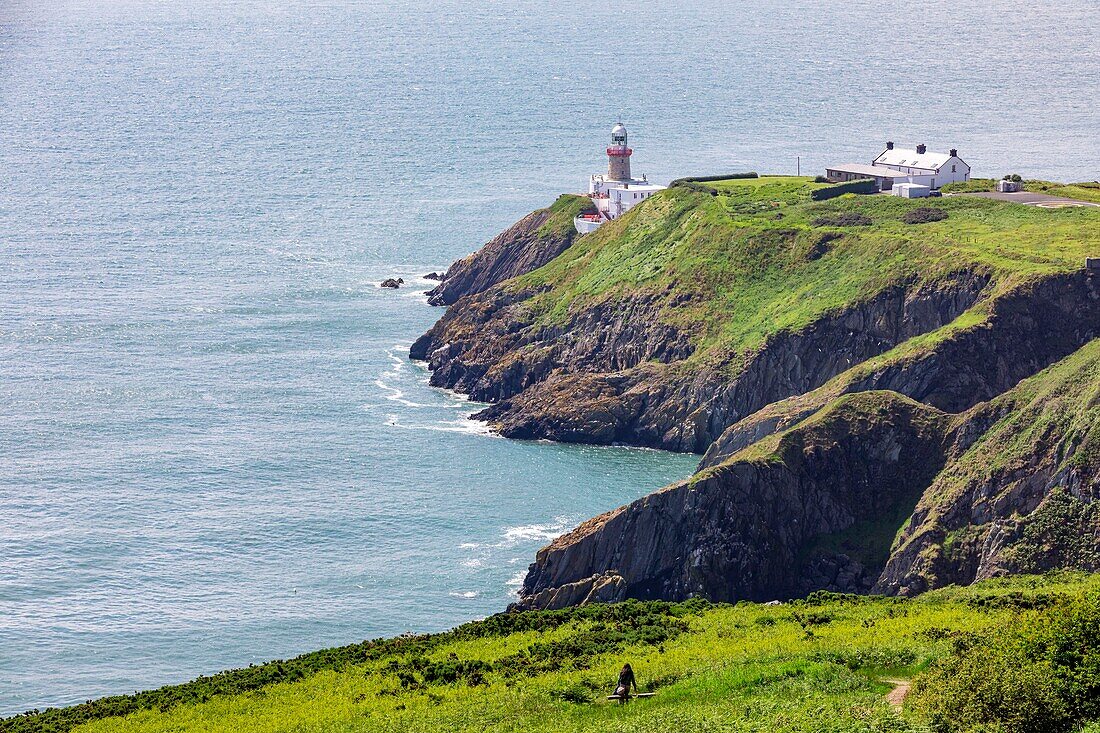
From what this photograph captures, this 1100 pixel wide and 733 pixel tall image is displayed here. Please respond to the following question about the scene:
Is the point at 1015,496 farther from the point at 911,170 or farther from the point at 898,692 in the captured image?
the point at 911,170

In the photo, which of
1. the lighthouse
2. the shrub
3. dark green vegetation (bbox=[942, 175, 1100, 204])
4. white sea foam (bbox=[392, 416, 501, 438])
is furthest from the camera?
the lighthouse

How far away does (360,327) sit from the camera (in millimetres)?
168250

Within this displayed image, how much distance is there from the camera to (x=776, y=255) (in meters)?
145

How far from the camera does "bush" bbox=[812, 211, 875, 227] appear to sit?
145125 millimetres

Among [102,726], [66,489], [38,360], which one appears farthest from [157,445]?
[102,726]

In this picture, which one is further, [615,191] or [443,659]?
[615,191]

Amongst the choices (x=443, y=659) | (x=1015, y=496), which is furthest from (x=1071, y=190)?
(x=443, y=659)

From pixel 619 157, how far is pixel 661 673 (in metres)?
130

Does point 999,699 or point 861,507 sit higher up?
point 999,699

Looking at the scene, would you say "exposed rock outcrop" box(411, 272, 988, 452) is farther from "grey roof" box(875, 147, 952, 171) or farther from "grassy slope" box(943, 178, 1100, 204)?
"grey roof" box(875, 147, 952, 171)

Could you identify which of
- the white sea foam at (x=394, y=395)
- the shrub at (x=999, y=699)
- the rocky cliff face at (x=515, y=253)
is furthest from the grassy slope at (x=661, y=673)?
the rocky cliff face at (x=515, y=253)

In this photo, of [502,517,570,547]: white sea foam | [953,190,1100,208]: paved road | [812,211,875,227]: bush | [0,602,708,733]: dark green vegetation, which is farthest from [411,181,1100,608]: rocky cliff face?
[0,602,708,733]: dark green vegetation

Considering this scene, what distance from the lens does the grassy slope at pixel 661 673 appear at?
176 ft

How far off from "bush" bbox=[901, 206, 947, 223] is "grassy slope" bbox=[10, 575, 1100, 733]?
6946cm
